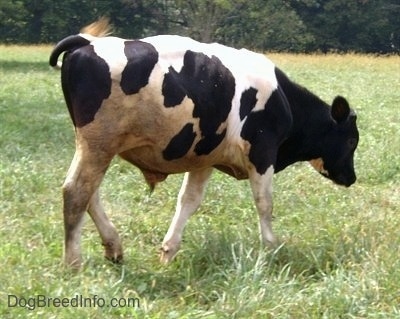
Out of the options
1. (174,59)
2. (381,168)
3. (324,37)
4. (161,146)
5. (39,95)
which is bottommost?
(324,37)

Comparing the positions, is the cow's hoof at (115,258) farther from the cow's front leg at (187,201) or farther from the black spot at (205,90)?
the black spot at (205,90)

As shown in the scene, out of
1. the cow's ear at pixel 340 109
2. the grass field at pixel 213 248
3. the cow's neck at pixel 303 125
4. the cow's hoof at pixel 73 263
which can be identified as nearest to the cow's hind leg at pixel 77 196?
the cow's hoof at pixel 73 263

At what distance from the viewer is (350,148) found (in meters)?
7.11

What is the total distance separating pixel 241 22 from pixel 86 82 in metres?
47.5

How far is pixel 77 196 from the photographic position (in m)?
5.45

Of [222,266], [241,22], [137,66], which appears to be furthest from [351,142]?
[241,22]

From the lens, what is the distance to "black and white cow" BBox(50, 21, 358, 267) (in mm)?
Answer: 5453

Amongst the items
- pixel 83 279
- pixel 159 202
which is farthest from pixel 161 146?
pixel 159 202

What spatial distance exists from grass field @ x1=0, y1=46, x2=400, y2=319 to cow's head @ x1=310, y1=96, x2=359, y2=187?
381 millimetres

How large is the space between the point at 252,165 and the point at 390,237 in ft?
3.67

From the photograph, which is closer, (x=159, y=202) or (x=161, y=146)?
(x=161, y=146)

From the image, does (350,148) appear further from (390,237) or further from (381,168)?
(381,168)

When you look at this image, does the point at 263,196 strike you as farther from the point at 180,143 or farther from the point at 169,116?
the point at 169,116

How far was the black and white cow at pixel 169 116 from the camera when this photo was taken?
5.45 metres
